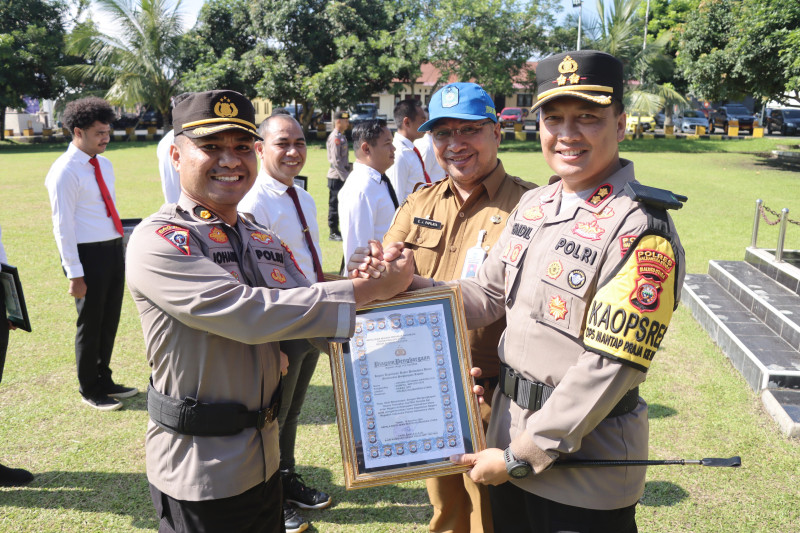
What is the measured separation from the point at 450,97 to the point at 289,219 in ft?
4.95

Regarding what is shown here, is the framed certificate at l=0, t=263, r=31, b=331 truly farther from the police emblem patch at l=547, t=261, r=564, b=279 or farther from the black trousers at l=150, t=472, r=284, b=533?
the police emblem patch at l=547, t=261, r=564, b=279

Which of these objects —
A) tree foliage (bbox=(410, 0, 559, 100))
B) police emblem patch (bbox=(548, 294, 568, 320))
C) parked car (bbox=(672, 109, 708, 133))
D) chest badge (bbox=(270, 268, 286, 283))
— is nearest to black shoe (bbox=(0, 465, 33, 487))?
chest badge (bbox=(270, 268, 286, 283))

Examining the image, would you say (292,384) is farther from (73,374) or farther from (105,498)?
(73,374)

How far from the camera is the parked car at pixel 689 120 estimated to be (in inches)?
1335

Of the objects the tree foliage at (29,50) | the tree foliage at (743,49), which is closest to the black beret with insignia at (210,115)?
the tree foliage at (743,49)

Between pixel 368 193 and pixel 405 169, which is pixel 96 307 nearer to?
pixel 368 193

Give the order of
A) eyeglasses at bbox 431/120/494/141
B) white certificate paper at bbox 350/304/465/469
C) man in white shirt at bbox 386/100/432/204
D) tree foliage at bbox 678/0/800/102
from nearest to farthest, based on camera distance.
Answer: white certificate paper at bbox 350/304/465/469 → eyeglasses at bbox 431/120/494/141 → man in white shirt at bbox 386/100/432/204 → tree foliage at bbox 678/0/800/102

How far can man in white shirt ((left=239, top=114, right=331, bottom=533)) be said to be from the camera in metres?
3.72

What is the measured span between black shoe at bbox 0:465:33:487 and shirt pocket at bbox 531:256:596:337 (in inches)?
142

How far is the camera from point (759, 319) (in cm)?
627

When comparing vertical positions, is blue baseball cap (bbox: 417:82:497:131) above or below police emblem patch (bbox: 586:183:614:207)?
above

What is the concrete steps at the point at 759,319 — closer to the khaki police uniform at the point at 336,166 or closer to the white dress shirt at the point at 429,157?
the white dress shirt at the point at 429,157

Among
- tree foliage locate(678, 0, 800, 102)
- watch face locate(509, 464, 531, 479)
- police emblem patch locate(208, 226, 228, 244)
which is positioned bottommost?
watch face locate(509, 464, 531, 479)

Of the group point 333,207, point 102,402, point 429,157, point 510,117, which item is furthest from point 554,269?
point 510,117
